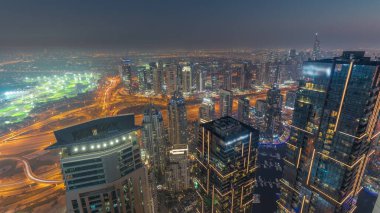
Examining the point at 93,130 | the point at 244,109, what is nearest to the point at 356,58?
the point at 93,130

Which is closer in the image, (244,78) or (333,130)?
(333,130)

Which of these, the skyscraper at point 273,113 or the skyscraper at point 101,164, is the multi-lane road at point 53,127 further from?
the skyscraper at point 101,164

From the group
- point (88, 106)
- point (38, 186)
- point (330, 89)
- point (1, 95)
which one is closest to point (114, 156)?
point (330, 89)

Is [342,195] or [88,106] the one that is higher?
[342,195]

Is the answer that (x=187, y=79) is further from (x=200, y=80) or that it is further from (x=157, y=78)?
(x=157, y=78)

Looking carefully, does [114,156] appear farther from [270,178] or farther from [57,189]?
[270,178]

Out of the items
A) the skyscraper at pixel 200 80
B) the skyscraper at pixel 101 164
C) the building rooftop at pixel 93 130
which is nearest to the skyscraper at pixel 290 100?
the skyscraper at pixel 200 80
